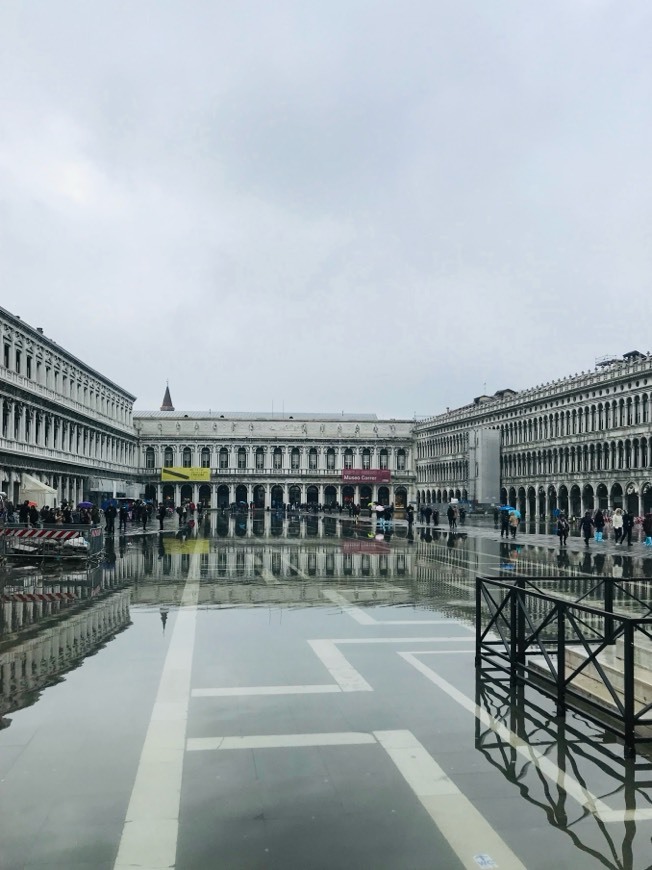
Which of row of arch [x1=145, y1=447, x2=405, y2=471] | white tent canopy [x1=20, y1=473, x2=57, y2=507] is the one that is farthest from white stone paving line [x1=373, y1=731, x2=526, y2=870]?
row of arch [x1=145, y1=447, x2=405, y2=471]

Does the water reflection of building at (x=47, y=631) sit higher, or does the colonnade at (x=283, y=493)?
the colonnade at (x=283, y=493)

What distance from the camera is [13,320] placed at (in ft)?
177

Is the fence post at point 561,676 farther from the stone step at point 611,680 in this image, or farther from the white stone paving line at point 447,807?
the white stone paving line at point 447,807

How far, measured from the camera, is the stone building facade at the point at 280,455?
440 ft

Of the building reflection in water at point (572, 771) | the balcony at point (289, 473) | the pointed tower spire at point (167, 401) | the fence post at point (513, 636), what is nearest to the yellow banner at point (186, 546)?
the fence post at point (513, 636)

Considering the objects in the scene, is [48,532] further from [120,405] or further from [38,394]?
[120,405]

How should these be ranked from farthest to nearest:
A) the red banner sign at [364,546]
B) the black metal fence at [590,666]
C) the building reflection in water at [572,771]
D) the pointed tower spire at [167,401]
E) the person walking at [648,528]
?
the pointed tower spire at [167,401] → the person walking at [648,528] → the red banner sign at [364,546] → the black metal fence at [590,666] → the building reflection in water at [572,771]

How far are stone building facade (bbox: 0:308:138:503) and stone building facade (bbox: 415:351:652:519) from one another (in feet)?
136

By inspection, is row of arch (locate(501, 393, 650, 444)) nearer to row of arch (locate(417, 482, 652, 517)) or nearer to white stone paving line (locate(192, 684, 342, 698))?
row of arch (locate(417, 482, 652, 517))

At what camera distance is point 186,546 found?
114ft

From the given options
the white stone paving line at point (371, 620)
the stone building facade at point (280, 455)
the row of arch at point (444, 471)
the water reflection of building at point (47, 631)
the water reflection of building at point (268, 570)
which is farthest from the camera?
the stone building facade at point (280, 455)

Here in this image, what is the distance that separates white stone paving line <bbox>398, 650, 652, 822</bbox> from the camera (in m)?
5.77

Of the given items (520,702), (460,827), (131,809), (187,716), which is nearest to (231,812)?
(131,809)

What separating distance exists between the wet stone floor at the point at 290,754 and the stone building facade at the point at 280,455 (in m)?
120
